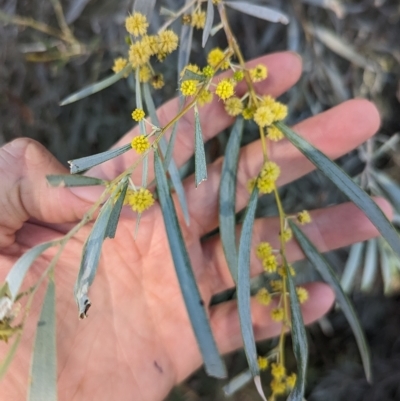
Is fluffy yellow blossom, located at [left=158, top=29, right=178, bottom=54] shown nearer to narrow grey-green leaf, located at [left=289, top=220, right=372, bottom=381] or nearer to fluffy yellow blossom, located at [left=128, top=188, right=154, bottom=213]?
fluffy yellow blossom, located at [left=128, top=188, right=154, bottom=213]

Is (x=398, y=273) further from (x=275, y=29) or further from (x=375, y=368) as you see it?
(x=275, y=29)

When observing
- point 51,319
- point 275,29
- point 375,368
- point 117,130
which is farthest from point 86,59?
point 375,368

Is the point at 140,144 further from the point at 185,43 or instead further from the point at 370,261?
the point at 370,261

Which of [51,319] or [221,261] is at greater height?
[51,319]

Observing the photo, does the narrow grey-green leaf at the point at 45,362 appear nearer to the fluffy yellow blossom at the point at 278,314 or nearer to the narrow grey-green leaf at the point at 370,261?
the fluffy yellow blossom at the point at 278,314

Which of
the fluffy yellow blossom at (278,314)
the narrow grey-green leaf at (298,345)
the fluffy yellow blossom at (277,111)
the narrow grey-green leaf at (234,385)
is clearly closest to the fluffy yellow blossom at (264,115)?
the fluffy yellow blossom at (277,111)

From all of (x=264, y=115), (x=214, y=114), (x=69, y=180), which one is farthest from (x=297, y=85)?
(x=69, y=180)
